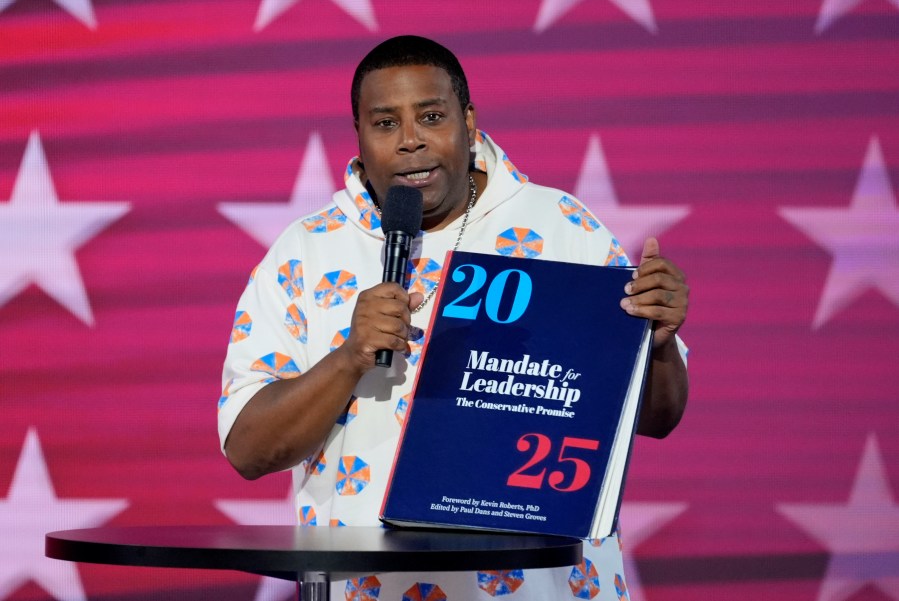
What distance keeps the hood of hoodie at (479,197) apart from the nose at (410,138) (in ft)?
0.43

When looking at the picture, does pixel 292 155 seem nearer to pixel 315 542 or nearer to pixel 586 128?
pixel 586 128

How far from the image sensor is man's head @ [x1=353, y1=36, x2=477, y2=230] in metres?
1.95

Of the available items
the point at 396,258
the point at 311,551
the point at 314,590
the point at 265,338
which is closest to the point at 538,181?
the point at 265,338

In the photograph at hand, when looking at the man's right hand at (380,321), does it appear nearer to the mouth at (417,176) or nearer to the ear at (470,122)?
the mouth at (417,176)

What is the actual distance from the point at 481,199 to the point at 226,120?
1.30m

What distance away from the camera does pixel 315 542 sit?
1338mm

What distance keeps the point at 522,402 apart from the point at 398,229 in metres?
0.31

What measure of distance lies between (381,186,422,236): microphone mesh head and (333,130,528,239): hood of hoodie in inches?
8.4

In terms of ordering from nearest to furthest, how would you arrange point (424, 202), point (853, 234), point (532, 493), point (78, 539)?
point (78, 539) < point (532, 493) < point (424, 202) < point (853, 234)

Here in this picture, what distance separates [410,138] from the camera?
6.35 feet

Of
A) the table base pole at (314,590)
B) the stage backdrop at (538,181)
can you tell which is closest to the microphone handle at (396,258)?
the table base pole at (314,590)

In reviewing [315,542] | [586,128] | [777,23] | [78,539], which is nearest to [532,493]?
[315,542]

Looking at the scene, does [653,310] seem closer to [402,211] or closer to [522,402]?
[522,402]

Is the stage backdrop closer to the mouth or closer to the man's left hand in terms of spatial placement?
the mouth
